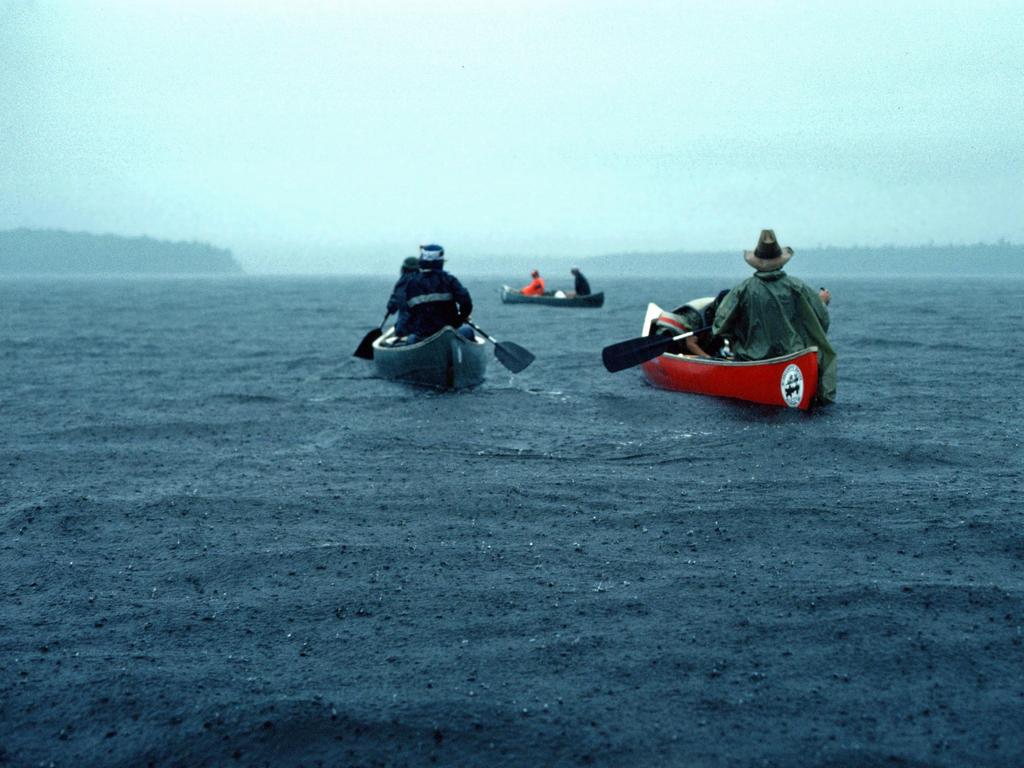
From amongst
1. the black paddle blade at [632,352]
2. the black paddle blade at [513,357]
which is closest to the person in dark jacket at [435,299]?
the black paddle blade at [513,357]

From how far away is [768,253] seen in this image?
10.5 metres

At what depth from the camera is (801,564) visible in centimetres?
535

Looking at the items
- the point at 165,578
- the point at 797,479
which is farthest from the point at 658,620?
the point at 797,479

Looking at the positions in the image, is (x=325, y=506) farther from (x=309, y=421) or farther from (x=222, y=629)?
(x=309, y=421)

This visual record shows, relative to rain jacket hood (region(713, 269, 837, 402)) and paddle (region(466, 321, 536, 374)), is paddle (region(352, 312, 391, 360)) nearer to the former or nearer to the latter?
paddle (region(466, 321, 536, 374))

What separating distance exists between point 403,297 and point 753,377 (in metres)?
5.07

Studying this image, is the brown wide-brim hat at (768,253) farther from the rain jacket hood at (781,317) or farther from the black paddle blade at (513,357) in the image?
the black paddle blade at (513,357)

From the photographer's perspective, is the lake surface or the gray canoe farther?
the gray canoe

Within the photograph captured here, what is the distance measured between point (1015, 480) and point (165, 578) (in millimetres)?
6240

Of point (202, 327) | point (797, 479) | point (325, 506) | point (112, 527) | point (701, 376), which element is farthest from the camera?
point (202, 327)

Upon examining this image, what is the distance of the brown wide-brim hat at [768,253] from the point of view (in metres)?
10.5

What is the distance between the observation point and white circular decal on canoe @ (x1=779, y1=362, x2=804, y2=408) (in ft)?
33.2

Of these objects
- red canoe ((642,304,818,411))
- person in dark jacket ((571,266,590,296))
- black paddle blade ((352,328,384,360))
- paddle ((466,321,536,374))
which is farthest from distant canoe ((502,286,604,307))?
red canoe ((642,304,818,411))

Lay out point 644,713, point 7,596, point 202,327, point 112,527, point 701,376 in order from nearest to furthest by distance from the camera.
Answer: point 644,713 < point 7,596 < point 112,527 < point 701,376 < point 202,327
